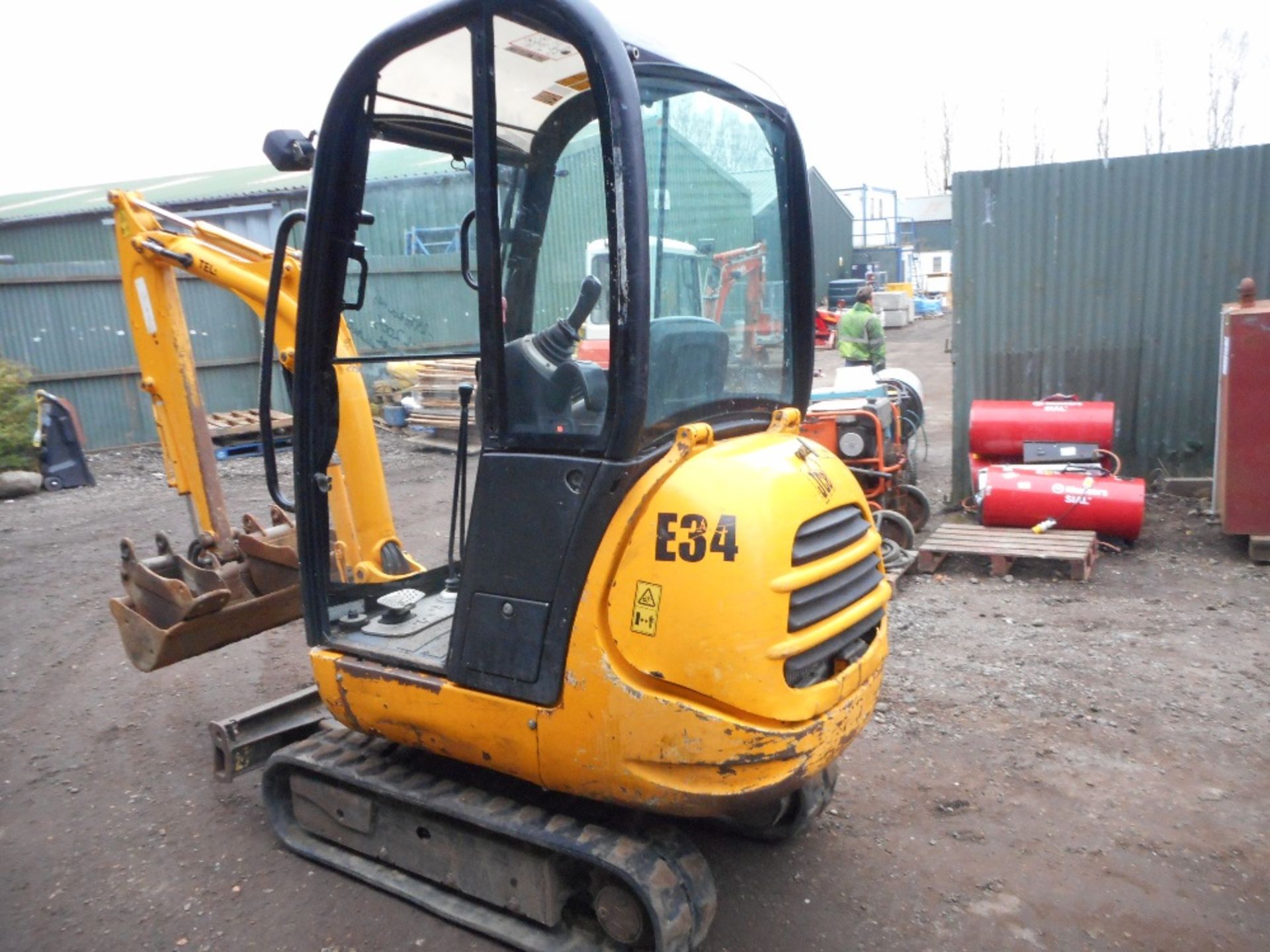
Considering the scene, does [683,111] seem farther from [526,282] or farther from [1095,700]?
[1095,700]

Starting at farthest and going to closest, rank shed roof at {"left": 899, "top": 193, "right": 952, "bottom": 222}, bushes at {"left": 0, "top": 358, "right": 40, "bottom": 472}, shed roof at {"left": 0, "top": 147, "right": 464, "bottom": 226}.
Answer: shed roof at {"left": 899, "top": 193, "right": 952, "bottom": 222} < shed roof at {"left": 0, "top": 147, "right": 464, "bottom": 226} < bushes at {"left": 0, "top": 358, "right": 40, "bottom": 472}

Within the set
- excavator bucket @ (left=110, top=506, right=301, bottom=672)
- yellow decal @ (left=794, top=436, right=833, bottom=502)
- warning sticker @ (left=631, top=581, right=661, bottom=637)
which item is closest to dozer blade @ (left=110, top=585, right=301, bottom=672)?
excavator bucket @ (left=110, top=506, right=301, bottom=672)

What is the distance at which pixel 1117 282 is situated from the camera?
28.1 ft

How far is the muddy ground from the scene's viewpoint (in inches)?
126

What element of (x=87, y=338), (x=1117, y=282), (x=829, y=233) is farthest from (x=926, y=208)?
(x=87, y=338)

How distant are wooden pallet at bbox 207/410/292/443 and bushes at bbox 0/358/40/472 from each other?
1.92 meters

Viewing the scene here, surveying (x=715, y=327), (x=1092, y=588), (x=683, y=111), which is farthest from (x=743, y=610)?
(x=1092, y=588)

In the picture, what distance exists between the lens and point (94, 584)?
718cm

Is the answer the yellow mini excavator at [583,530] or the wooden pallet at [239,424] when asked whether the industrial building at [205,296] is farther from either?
the yellow mini excavator at [583,530]

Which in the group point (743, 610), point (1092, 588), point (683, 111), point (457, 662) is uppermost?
point (683, 111)

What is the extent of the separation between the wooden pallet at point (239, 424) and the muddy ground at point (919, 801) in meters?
5.73

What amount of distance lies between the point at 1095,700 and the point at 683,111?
3.67 meters

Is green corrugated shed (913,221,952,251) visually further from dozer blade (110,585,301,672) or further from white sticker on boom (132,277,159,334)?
dozer blade (110,585,301,672)

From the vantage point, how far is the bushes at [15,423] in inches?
402
